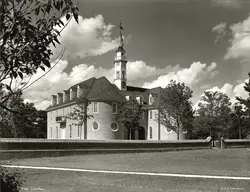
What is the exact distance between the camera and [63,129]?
174 ft

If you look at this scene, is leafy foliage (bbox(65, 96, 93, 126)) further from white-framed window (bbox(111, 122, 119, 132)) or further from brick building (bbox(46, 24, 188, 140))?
white-framed window (bbox(111, 122, 119, 132))

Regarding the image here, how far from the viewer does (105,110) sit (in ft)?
145

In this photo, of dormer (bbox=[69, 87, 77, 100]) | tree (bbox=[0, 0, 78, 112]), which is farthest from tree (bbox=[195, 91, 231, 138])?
tree (bbox=[0, 0, 78, 112])

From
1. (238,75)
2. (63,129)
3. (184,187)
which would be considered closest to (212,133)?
(63,129)

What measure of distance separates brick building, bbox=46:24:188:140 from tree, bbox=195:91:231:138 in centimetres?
350

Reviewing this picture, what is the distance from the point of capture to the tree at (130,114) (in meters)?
43.0

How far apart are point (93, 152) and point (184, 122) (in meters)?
18.0

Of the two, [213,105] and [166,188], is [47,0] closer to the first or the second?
[166,188]

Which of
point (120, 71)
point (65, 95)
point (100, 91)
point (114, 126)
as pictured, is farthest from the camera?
point (120, 71)

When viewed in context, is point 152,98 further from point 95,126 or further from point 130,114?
point 95,126

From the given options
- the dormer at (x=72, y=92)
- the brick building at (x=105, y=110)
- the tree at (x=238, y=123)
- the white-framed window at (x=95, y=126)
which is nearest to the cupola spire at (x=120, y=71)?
the brick building at (x=105, y=110)

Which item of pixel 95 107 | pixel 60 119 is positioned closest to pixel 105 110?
pixel 95 107

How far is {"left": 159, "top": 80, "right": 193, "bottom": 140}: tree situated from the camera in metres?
43.8

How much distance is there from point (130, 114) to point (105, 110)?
11.0 feet
